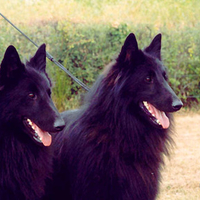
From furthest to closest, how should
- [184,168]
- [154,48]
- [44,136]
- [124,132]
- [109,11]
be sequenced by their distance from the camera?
[109,11], [184,168], [154,48], [124,132], [44,136]

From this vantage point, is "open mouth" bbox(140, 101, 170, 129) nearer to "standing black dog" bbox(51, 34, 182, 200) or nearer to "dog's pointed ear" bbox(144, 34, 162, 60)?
"standing black dog" bbox(51, 34, 182, 200)

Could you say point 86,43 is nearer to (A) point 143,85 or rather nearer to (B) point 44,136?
(A) point 143,85

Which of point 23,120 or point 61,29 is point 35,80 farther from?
point 61,29

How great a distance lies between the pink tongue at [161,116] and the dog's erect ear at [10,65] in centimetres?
137

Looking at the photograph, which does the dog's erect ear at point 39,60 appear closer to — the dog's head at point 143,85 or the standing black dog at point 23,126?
the standing black dog at point 23,126

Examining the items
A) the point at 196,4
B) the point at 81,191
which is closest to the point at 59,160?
the point at 81,191

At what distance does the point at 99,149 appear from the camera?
4.00 meters

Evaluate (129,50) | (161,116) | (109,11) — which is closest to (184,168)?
(161,116)

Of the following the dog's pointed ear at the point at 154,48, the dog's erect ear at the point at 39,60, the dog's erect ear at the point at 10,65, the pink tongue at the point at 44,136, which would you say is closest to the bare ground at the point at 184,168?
the dog's pointed ear at the point at 154,48

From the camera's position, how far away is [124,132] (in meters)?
3.91

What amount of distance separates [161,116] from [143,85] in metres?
0.40

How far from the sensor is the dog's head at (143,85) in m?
3.75

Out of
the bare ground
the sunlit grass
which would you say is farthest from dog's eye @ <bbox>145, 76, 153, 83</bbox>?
the sunlit grass

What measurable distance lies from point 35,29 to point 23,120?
7.28 m
